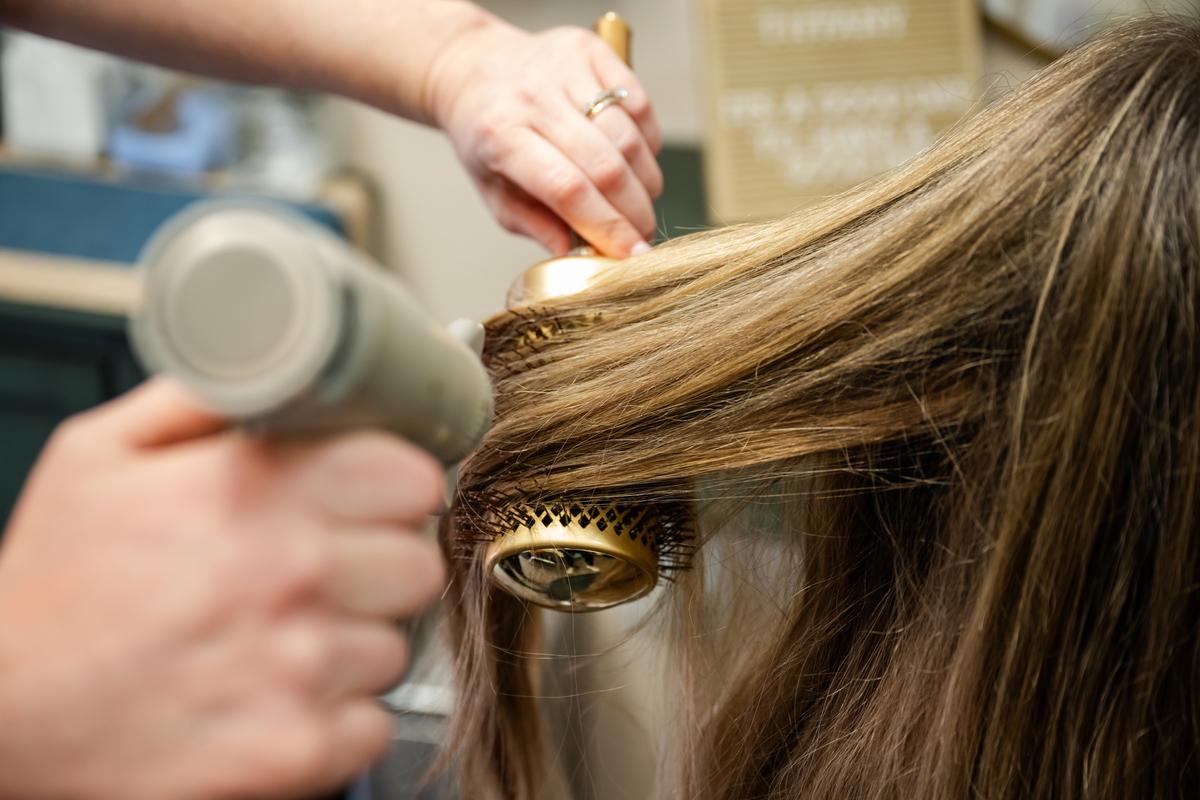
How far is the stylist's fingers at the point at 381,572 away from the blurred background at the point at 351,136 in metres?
1.04

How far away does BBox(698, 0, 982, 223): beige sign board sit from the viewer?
1255mm

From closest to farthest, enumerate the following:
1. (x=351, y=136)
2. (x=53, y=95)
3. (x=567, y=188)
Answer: (x=567, y=188)
(x=53, y=95)
(x=351, y=136)

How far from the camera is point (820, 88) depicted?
4.20 feet

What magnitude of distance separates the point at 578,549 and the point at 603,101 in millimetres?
287

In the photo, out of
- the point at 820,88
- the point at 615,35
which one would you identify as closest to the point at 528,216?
the point at 615,35

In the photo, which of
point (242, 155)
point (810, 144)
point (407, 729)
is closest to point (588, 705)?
point (407, 729)

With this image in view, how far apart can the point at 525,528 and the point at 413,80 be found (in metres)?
0.32

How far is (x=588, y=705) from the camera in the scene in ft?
2.18

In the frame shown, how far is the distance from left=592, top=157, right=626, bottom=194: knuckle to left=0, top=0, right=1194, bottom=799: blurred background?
0.68 meters

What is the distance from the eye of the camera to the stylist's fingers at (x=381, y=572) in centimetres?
25

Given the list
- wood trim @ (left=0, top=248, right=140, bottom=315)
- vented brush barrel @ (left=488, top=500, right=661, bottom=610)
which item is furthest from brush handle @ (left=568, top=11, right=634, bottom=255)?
wood trim @ (left=0, top=248, right=140, bottom=315)

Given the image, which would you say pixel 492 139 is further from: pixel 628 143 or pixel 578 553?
pixel 578 553

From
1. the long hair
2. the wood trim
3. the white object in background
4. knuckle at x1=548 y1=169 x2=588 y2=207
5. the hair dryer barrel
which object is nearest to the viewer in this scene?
the hair dryer barrel

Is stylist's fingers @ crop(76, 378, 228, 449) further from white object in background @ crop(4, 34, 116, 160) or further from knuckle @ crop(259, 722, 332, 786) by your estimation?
white object in background @ crop(4, 34, 116, 160)
